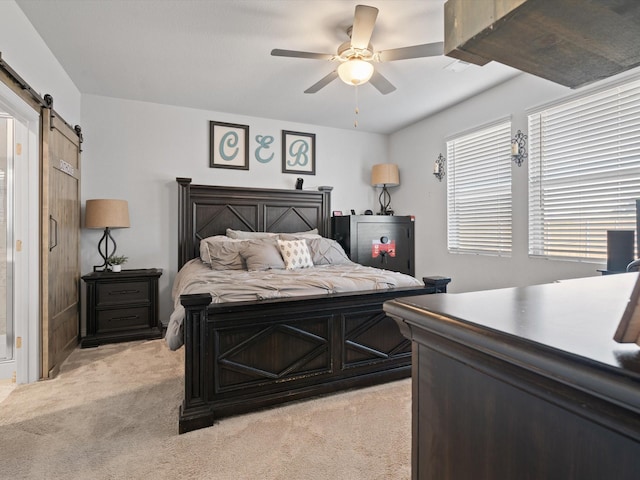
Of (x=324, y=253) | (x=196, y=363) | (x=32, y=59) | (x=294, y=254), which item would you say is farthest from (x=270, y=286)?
(x=32, y=59)

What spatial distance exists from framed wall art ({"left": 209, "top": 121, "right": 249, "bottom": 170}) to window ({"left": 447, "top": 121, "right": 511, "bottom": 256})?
2628mm

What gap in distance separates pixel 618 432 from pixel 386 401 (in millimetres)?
2164

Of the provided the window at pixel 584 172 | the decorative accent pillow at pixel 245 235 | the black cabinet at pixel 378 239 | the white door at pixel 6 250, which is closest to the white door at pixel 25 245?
the white door at pixel 6 250

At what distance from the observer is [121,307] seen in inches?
137

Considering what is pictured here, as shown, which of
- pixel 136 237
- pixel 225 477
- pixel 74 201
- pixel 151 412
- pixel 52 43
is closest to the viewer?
pixel 225 477

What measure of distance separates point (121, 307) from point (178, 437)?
6.78ft

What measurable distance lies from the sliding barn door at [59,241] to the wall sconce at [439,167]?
404cm

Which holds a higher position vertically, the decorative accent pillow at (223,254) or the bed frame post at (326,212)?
the bed frame post at (326,212)

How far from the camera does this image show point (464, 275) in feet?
13.1

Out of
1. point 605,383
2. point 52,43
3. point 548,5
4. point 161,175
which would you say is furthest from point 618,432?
point 161,175

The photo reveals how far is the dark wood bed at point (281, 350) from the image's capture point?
6.54 feet

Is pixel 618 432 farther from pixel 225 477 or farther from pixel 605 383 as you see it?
pixel 225 477

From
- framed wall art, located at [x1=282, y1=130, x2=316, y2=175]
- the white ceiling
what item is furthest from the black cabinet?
the white ceiling

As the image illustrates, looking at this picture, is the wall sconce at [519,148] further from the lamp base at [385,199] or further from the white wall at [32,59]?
the white wall at [32,59]
